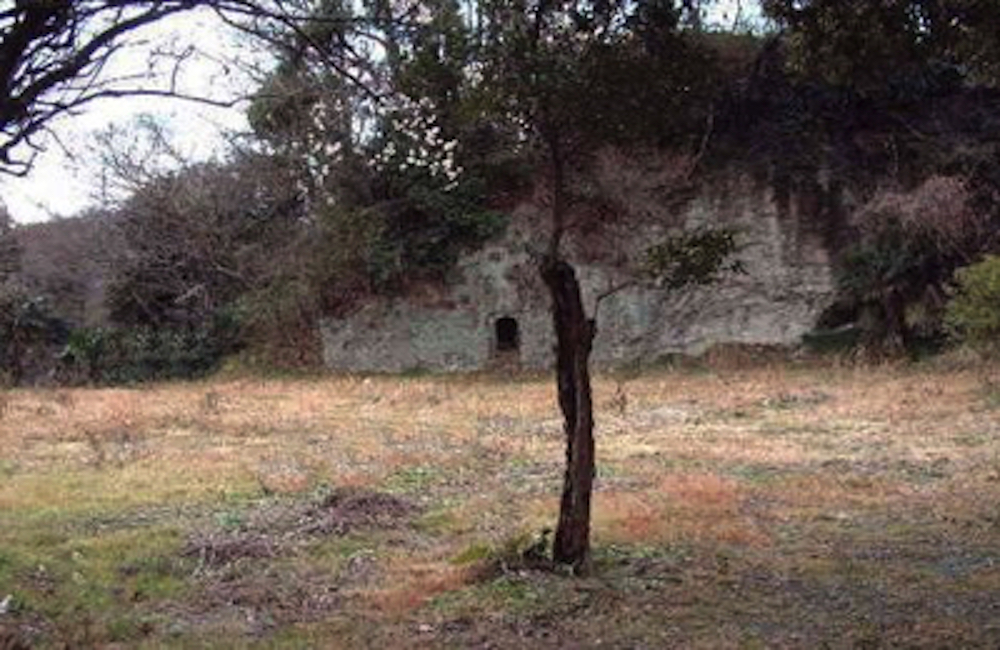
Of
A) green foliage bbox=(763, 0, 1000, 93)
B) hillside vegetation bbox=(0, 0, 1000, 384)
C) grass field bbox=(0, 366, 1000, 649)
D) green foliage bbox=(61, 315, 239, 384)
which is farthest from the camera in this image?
green foliage bbox=(61, 315, 239, 384)

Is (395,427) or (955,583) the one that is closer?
(955,583)

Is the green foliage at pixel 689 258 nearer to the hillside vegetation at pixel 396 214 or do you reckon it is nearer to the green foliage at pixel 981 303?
the hillside vegetation at pixel 396 214

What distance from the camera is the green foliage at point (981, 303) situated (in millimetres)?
17109

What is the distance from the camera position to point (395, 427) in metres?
17.6

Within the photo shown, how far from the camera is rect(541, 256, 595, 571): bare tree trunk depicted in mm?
8328

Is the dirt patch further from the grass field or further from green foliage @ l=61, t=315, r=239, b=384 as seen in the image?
green foliage @ l=61, t=315, r=239, b=384

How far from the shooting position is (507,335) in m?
28.2

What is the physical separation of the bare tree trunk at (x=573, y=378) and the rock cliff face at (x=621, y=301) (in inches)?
709

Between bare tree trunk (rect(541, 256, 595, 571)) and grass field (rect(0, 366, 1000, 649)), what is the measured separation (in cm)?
58

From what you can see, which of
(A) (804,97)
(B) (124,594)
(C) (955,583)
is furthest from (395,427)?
(A) (804,97)

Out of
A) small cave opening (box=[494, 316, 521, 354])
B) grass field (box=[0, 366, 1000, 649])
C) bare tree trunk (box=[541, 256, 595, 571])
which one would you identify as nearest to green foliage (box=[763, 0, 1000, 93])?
bare tree trunk (box=[541, 256, 595, 571])

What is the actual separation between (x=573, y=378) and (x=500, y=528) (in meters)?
2.32

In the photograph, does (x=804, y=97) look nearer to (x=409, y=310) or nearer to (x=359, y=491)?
(x=409, y=310)

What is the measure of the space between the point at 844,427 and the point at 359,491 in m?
7.09
